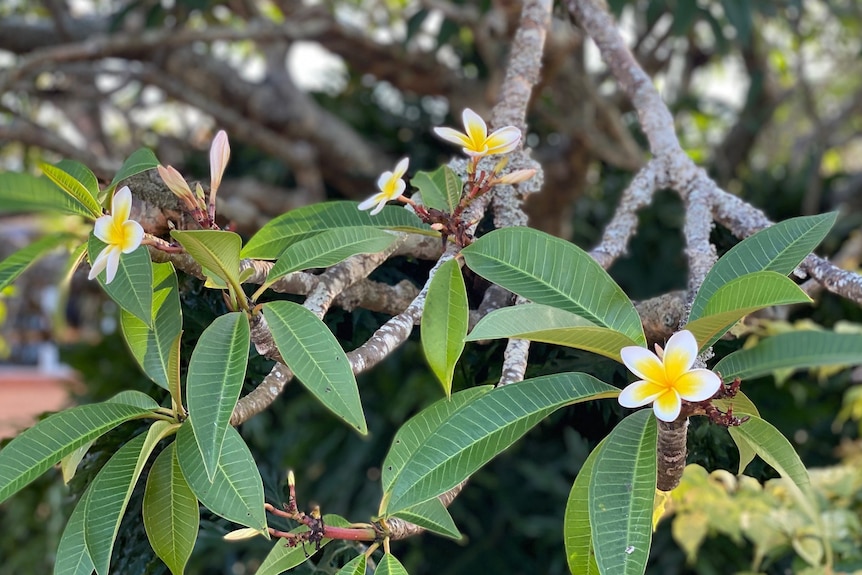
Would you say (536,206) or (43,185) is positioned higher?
(43,185)

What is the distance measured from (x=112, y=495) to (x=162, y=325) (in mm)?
137

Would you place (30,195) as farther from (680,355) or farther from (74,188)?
(680,355)

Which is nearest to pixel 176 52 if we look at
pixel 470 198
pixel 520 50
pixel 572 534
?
pixel 520 50

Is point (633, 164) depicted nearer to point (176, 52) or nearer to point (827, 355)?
point (176, 52)

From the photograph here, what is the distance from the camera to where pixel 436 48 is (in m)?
2.29

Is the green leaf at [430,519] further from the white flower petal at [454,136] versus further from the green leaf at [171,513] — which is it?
the white flower petal at [454,136]

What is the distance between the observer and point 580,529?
1.97 feet

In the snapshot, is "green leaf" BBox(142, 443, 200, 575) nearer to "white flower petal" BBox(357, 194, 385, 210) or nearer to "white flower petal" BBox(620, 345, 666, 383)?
"white flower petal" BBox(357, 194, 385, 210)

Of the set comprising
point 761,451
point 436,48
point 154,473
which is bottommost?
point 436,48

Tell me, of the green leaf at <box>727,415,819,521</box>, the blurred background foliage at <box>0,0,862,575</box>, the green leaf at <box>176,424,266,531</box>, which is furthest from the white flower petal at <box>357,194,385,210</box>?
the blurred background foliage at <box>0,0,862,575</box>

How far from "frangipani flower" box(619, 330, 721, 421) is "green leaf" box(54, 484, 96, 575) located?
40cm

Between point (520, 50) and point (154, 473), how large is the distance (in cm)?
71

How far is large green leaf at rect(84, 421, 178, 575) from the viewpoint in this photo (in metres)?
0.56

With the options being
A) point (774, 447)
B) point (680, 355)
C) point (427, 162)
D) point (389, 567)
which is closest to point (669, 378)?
point (680, 355)
